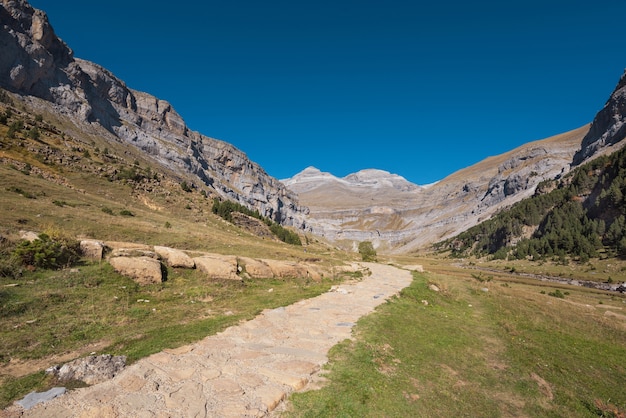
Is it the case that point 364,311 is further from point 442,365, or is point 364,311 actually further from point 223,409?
point 223,409

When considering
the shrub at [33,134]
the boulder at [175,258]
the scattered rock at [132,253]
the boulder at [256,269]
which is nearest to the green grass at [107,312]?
the boulder at [175,258]

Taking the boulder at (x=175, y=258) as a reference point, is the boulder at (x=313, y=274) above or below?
below

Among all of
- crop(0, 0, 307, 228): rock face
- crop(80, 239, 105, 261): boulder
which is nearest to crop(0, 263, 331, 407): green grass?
crop(80, 239, 105, 261): boulder

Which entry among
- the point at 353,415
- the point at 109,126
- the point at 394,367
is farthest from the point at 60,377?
the point at 109,126

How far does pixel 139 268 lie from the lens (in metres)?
17.7

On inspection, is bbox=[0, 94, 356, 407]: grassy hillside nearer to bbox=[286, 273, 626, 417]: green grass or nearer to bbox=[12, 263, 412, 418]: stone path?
bbox=[12, 263, 412, 418]: stone path

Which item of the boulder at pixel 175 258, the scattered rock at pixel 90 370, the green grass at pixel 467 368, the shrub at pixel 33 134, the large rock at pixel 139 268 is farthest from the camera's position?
the shrub at pixel 33 134

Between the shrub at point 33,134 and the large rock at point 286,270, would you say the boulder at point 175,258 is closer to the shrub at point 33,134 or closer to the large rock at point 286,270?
the large rock at point 286,270

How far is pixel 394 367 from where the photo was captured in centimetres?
1127

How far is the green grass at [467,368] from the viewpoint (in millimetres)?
9070

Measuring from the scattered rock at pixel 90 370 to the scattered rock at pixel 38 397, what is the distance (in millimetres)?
638

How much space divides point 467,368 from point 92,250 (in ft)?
72.8

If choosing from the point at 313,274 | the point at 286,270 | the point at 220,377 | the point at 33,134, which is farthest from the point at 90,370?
the point at 33,134

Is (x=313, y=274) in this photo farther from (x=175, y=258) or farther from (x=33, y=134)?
(x=33, y=134)
